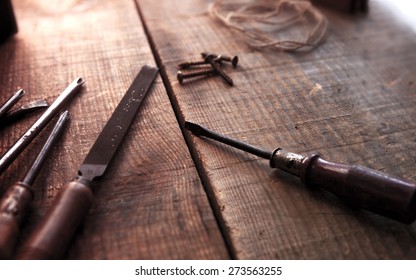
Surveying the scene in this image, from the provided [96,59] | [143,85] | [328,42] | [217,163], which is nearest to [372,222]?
[217,163]

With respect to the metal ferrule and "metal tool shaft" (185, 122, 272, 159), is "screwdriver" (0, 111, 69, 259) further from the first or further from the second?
the metal ferrule

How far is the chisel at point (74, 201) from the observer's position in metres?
0.76

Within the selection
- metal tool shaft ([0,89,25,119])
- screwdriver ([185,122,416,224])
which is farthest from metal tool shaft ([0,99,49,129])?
screwdriver ([185,122,416,224])

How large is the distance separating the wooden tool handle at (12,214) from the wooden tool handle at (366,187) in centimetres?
54

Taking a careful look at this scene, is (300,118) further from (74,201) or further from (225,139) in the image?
(74,201)

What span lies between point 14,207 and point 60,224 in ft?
0.32

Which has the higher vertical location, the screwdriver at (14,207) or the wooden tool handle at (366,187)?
the screwdriver at (14,207)

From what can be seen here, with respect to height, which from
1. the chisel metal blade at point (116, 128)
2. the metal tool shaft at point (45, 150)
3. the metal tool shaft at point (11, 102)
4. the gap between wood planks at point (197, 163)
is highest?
the metal tool shaft at point (11, 102)

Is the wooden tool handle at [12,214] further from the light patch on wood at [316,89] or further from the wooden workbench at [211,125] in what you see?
the light patch on wood at [316,89]

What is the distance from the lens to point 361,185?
0.86 metres

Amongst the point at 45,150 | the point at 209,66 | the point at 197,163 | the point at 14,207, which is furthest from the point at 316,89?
the point at 14,207

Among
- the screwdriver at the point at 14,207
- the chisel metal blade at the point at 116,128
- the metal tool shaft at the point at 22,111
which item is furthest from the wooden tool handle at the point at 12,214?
the metal tool shaft at the point at 22,111

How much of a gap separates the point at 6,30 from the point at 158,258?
1.07 m

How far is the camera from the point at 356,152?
106 centimetres
